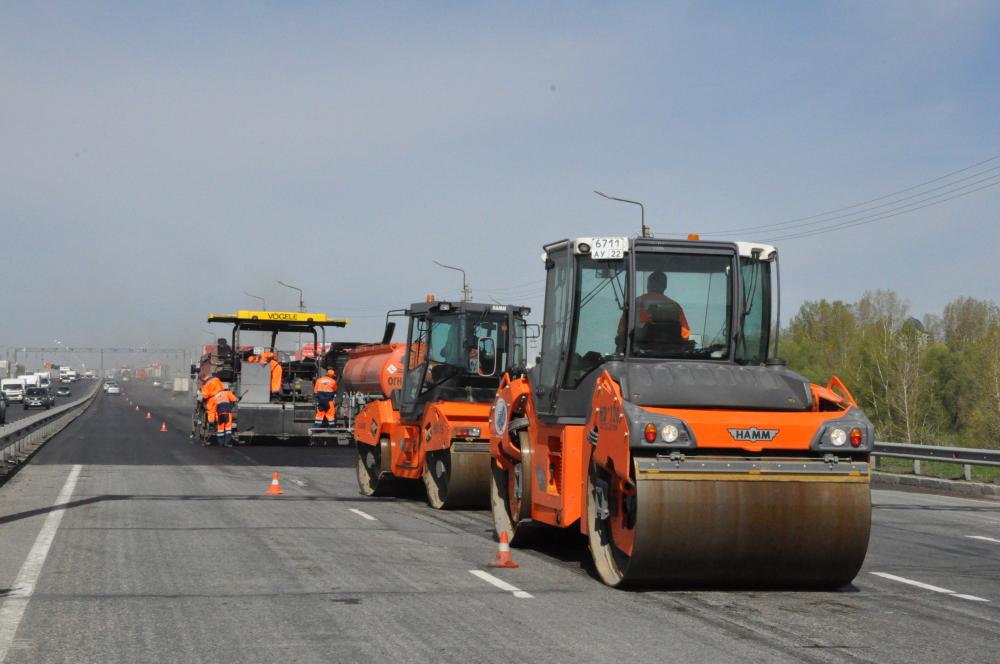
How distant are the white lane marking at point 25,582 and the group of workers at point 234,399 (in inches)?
710

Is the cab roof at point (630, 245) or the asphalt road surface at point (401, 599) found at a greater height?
the cab roof at point (630, 245)

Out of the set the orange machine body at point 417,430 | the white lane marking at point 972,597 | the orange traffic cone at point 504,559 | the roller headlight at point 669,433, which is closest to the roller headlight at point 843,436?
the roller headlight at point 669,433

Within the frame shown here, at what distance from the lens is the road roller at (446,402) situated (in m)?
15.7

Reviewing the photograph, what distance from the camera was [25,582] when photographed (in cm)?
934

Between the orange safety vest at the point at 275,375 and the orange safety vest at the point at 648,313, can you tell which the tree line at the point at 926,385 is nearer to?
the orange safety vest at the point at 275,375

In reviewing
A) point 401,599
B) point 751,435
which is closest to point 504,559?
point 401,599

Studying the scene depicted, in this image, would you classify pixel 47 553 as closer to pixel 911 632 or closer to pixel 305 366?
pixel 911 632

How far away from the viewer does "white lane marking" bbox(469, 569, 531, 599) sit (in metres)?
9.03

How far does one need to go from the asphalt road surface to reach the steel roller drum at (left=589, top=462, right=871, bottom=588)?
267mm

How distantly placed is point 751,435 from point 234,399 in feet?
87.7

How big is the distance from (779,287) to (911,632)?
365 cm

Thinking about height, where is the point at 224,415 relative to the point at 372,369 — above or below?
below

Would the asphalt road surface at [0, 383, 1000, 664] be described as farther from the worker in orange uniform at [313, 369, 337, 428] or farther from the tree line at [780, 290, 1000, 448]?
the tree line at [780, 290, 1000, 448]

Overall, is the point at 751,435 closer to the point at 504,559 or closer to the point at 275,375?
the point at 504,559
